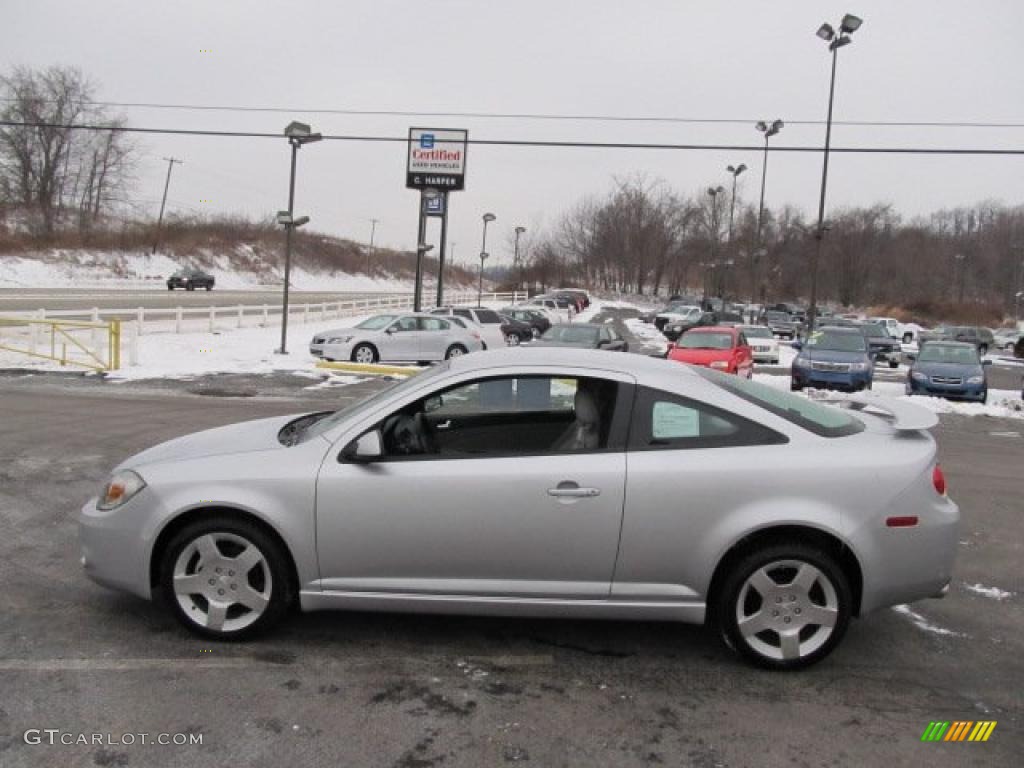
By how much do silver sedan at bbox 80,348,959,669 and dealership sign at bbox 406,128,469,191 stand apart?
30887 millimetres

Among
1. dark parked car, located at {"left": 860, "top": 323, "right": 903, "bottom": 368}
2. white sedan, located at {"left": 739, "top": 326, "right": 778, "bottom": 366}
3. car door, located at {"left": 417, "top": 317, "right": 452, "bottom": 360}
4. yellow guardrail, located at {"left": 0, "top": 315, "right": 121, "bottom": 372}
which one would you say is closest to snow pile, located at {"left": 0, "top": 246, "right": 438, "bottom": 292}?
yellow guardrail, located at {"left": 0, "top": 315, "right": 121, "bottom": 372}

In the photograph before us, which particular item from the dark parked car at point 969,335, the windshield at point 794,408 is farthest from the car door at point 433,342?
the dark parked car at point 969,335

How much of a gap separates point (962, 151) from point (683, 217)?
9421 cm

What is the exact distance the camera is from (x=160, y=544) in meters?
4.15

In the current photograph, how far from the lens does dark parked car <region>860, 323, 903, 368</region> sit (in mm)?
33156

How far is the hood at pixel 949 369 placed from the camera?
18.4 metres

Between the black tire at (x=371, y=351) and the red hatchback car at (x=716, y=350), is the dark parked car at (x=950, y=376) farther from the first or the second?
the black tire at (x=371, y=351)

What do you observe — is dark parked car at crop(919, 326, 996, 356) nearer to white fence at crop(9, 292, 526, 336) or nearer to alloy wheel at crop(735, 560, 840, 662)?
white fence at crop(9, 292, 526, 336)

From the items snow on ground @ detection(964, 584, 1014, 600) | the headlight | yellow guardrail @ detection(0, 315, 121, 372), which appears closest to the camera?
the headlight

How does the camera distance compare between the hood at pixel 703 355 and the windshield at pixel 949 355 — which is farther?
the windshield at pixel 949 355

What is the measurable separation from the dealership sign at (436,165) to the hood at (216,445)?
30205 mm

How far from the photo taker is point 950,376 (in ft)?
60.5

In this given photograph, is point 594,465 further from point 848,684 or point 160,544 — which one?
point 160,544

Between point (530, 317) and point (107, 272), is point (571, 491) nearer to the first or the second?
point (530, 317)
